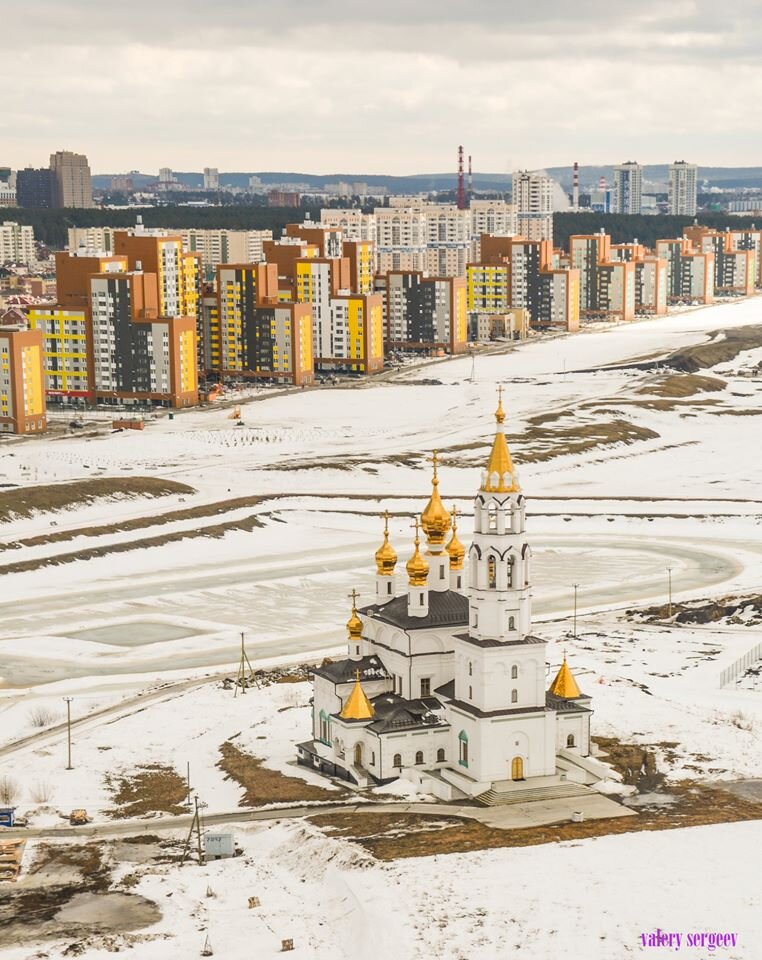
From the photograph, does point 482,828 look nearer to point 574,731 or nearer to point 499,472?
point 574,731

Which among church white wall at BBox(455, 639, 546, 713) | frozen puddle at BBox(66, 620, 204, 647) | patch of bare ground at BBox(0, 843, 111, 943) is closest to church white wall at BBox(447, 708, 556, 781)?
church white wall at BBox(455, 639, 546, 713)

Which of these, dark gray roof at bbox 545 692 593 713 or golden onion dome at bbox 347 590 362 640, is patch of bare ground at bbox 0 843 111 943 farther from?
dark gray roof at bbox 545 692 593 713

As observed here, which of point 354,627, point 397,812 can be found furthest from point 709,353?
point 397,812

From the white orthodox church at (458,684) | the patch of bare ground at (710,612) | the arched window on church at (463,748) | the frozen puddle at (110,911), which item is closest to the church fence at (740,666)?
the patch of bare ground at (710,612)

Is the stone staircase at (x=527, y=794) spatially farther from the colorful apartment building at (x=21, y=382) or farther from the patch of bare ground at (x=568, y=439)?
the colorful apartment building at (x=21, y=382)

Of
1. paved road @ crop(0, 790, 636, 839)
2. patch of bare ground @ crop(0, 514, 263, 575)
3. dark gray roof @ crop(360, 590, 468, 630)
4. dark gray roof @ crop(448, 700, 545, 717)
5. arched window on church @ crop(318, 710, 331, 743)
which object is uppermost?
dark gray roof @ crop(360, 590, 468, 630)

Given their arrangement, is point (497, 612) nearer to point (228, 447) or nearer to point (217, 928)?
point (217, 928)
